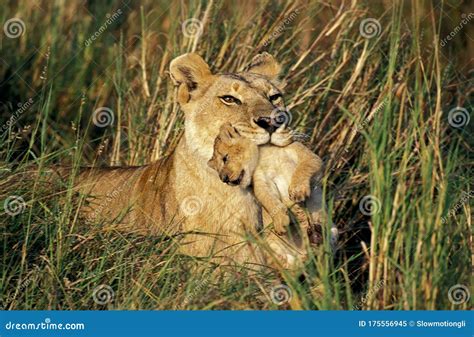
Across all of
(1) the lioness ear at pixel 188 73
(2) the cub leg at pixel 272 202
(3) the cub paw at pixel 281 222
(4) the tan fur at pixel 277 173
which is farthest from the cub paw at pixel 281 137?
(1) the lioness ear at pixel 188 73

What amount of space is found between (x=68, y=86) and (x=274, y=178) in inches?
128

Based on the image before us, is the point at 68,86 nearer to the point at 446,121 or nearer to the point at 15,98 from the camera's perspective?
the point at 15,98

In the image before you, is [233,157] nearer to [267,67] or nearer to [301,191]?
[301,191]

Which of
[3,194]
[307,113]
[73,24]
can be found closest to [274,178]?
[3,194]

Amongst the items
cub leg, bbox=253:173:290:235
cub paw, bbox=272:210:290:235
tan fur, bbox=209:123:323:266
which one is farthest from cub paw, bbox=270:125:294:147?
cub paw, bbox=272:210:290:235

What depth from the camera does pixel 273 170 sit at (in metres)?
4.89

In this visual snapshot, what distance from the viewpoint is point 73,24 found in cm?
841

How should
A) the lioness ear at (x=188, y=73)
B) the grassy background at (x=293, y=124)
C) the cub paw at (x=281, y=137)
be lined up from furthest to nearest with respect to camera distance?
the lioness ear at (x=188, y=73) < the cub paw at (x=281, y=137) < the grassy background at (x=293, y=124)

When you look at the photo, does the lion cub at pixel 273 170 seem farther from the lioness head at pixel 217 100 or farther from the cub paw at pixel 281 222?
the lioness head at pixel 217 100

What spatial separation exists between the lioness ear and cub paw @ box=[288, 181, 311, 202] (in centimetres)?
105

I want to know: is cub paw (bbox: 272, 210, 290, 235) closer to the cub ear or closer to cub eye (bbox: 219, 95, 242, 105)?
cub eye (bbox: 219, 95, 242, 105)

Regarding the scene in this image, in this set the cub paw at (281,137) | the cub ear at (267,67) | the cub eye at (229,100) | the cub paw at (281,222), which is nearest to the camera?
the cub paw at (281,222)

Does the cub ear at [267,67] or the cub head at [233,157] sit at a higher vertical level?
the cub ear at [267,67]

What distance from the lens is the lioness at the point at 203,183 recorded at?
16.8 ft
